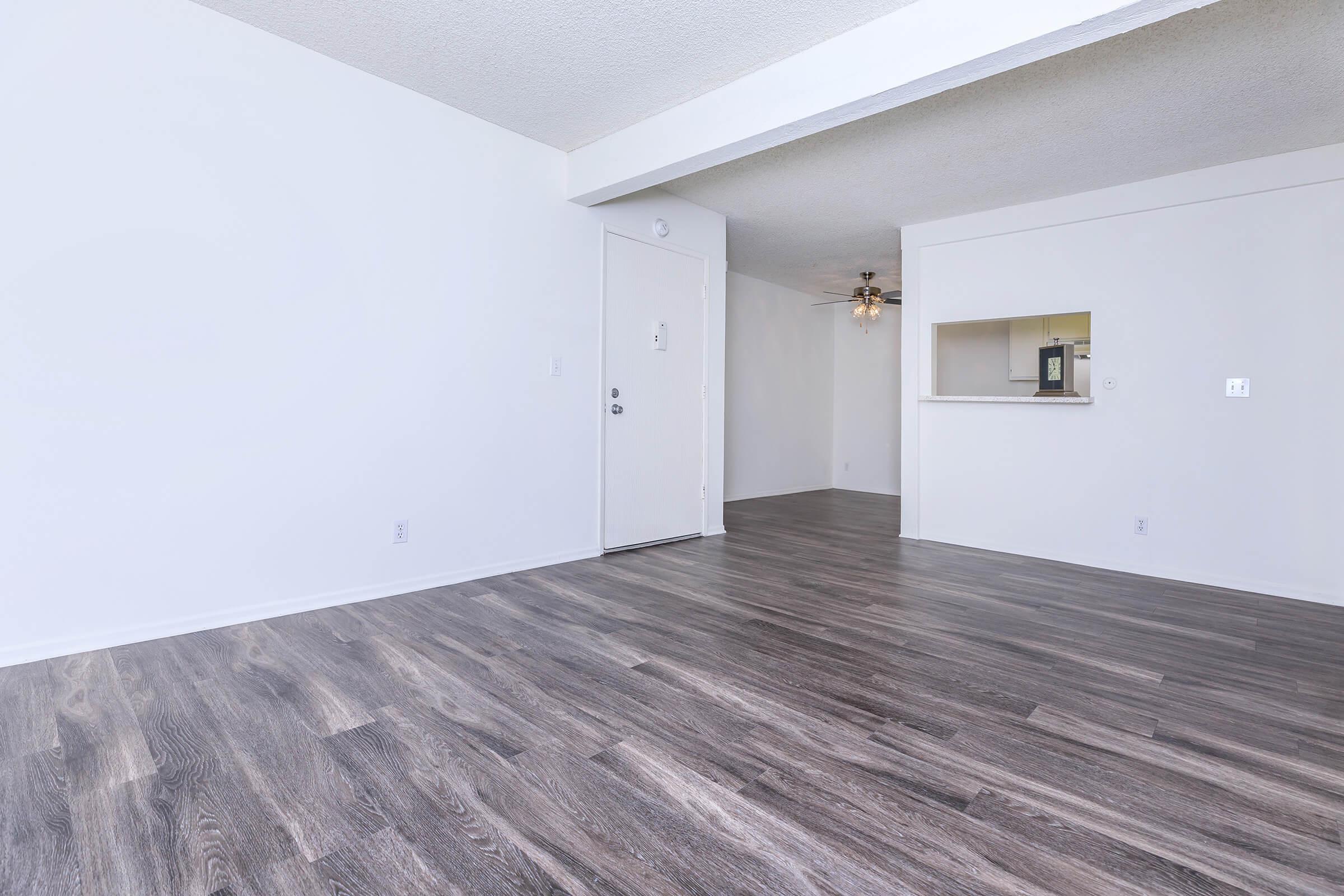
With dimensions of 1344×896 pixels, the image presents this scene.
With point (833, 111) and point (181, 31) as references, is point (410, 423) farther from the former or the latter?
point (833, 111)

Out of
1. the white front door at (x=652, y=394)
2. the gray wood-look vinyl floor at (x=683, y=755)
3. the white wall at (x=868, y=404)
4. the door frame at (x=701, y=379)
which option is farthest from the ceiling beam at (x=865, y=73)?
the white wall at (x=868, y=404)

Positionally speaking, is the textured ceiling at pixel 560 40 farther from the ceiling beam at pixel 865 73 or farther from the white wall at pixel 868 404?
the white wall at pixel 868 404

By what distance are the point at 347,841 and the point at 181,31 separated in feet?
10.3

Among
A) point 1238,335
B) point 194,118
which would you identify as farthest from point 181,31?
point 1238,335

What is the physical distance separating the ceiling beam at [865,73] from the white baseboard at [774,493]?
4169 millimetres

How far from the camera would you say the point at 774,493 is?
24.9 feet

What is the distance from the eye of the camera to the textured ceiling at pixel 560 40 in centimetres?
251

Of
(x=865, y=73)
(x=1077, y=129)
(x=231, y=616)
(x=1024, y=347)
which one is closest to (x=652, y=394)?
(x=865, y=73)

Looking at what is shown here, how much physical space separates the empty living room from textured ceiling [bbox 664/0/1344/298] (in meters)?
0.03

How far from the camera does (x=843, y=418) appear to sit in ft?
27.2

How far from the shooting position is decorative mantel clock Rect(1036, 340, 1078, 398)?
4637 mm

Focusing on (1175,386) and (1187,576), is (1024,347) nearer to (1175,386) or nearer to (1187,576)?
(1175,386)

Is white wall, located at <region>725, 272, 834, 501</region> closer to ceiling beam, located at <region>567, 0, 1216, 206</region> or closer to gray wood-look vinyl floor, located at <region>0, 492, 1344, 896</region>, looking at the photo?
ceiling beam, located at <region>567, 0, 1216, 206</region>

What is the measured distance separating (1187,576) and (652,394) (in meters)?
3.59
